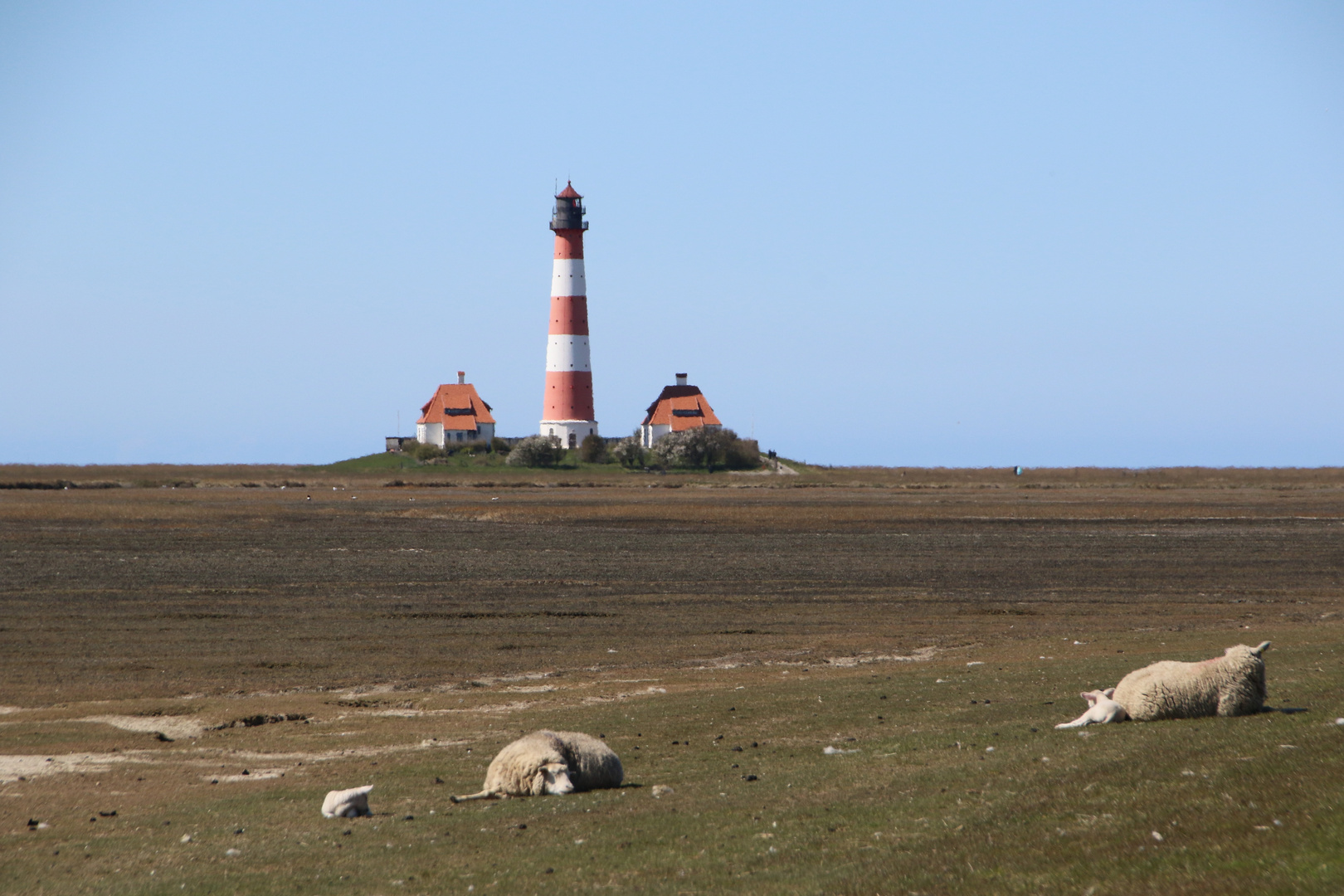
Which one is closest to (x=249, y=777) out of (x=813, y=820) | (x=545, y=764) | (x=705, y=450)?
(x=545, y=764)

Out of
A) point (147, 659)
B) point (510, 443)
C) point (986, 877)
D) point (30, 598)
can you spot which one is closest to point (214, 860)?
point (986, 877)

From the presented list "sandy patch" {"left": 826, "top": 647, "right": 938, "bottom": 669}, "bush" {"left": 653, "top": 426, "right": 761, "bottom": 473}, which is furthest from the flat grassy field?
"bush" {"left": 653, "top": 426, "right": 761, "bottom": 473}

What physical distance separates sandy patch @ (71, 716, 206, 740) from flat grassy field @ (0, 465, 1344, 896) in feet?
0.22

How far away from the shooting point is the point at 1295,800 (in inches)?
303

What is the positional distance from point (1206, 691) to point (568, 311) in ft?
277

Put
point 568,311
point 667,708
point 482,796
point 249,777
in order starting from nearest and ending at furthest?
1. point 482,796
2. point 249,777
3. point 667,708
4. point 568,311

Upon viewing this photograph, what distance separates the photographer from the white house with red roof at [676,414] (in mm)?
111625

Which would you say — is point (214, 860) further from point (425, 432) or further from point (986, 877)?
point (425, 432)

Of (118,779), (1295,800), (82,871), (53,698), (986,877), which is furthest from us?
(53,698)

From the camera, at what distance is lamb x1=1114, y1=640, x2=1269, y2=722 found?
1170 centimetres

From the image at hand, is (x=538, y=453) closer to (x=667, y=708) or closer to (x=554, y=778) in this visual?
(x=667, y=708)

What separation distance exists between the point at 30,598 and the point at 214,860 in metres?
20.9

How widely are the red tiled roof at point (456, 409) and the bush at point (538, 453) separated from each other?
1482 centimetres

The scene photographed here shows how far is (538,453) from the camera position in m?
96.8
